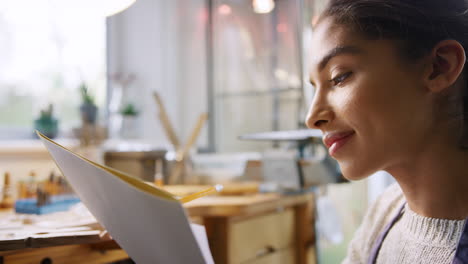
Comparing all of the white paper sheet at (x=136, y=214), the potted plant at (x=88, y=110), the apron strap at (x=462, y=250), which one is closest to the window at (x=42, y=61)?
the potted plant at (x=88, y=110)

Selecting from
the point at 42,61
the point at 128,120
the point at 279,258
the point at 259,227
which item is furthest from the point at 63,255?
the point at 128,120

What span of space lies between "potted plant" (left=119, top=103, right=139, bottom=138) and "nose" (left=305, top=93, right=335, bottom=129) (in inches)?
76.1

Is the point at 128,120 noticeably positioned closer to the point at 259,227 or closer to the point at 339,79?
the point at 259,227

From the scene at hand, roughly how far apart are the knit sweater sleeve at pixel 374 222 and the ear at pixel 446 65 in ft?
0.82

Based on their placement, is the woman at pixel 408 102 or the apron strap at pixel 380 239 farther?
the apron strap at pixel 380 239

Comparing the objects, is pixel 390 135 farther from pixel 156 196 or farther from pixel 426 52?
pixel 156 196

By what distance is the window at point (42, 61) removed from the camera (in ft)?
6.53

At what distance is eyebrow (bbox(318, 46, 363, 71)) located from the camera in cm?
56

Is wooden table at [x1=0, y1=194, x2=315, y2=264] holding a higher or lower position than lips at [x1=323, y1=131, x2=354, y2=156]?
lower

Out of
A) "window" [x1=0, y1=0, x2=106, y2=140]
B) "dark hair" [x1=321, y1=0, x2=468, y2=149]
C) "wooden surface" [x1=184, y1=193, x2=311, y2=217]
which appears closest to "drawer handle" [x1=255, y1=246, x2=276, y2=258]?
"wooden surface" [x1=184, y1=193, x2=311, y2=217]

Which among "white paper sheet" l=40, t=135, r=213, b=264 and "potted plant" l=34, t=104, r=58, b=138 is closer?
"white paper sheet" l=40, t=135, r=213, b=264

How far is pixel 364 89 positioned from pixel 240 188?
923 millimetres

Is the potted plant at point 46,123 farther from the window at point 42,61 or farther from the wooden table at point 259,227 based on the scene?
the wooden table at point 259,227

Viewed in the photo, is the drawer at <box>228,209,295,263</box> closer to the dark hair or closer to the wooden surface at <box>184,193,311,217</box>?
the wooden surface at <box>184,193,311,217</box>
